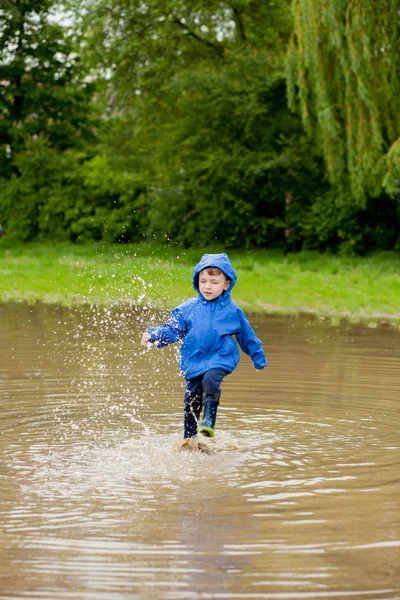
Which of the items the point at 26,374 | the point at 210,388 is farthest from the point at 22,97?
the point at 210,388

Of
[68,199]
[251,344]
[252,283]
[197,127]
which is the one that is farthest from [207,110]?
[251,344]

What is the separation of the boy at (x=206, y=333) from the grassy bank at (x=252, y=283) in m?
6.96

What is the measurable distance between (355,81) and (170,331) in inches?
746

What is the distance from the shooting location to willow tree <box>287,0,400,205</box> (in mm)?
25250

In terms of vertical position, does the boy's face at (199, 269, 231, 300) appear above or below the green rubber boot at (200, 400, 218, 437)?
above

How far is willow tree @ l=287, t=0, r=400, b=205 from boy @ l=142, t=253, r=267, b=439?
1720cm

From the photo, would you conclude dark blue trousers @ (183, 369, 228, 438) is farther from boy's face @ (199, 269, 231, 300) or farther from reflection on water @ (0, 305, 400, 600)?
boy's face @ (199, 269, 231, 300)

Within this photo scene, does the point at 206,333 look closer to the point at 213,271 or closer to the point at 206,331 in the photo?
the point at 206,331

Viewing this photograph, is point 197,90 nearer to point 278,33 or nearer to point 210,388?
point 278,33

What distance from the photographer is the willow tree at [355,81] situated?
25250 mm

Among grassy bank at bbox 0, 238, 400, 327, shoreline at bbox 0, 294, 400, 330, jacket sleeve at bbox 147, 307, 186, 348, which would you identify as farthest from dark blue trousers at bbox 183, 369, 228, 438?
shoreline at bbox 0, 294, 400, 330

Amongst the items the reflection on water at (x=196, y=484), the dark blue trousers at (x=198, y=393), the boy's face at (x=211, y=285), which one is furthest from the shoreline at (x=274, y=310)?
the boy's face at (x=211, y=285)

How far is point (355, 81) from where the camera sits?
84.0 ft

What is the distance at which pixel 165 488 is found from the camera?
6.44m
